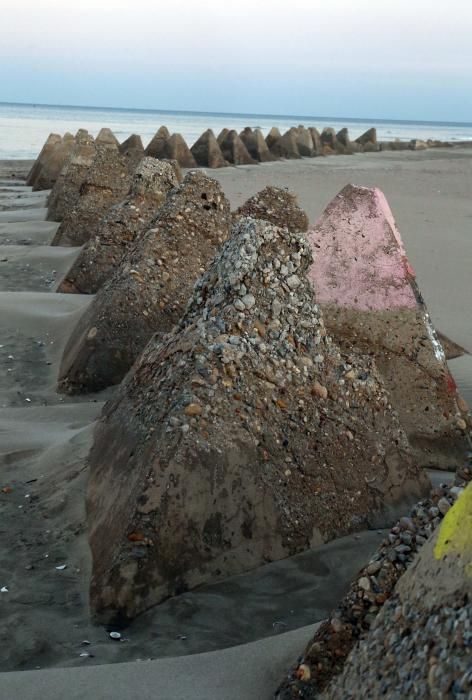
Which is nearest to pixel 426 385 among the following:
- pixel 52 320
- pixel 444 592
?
pixel 444 592

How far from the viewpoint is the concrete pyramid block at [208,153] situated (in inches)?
990

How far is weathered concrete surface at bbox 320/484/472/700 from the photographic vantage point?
153 centimetres

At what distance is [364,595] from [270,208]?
14.1ft

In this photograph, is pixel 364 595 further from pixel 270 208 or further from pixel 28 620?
pixel 270 208

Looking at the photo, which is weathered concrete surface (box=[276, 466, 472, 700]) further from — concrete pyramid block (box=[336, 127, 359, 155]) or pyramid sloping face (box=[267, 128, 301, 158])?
concrete pyramid block (box=[336, 127, 359, 155])

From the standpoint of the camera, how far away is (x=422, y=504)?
2141 mm

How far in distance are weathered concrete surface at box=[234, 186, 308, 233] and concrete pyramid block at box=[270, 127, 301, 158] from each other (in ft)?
82.5

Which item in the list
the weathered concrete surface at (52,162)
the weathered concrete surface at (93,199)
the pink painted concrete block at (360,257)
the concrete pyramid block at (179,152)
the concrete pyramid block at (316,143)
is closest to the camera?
the pink painted concrete block at (360,257)

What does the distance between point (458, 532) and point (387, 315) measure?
8.88ft

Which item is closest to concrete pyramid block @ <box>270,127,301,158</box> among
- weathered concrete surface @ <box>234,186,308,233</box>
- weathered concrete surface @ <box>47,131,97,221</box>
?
weathered concrete surface @ <box>47,131,97,221</box>

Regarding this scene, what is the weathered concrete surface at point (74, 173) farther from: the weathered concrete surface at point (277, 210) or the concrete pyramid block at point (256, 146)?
→ the concrete pyramid block at point (256, 146)

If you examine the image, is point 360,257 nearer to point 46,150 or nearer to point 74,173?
point 74,173

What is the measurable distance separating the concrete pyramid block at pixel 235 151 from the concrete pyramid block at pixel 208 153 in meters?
1.19

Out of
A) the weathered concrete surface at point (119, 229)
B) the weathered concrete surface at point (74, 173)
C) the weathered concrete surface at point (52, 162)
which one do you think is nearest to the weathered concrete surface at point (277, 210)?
the weathered concrete surface at point (119, 229)
